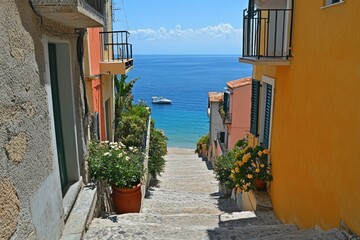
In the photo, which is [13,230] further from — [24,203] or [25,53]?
[25,53]

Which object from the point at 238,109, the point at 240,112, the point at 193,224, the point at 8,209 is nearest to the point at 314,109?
the point at 193,224

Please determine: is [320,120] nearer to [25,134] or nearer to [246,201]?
[25,134]

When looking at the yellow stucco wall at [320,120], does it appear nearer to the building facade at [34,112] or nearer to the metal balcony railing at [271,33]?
the metal balcony railing at [271,33]

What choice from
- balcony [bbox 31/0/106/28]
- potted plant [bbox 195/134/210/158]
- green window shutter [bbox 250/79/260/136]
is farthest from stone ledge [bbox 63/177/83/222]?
potted plant [bbox 195/134/210/158]

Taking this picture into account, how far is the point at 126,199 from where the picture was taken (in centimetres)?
712

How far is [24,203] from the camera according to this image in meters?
3.23

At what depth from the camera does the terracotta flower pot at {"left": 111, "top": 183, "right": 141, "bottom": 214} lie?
7.02m

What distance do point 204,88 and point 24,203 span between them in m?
108

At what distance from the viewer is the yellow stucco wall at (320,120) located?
395 cm

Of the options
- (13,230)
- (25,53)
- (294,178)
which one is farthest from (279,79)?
(13,230)

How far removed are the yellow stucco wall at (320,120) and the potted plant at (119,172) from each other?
3.08 meters

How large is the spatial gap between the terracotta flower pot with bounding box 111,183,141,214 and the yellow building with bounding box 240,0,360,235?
3.07 m

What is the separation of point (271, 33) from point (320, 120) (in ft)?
11.5

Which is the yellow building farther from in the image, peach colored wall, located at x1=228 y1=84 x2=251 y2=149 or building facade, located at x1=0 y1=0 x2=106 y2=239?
peach colored wall, located at x1=228 y1=84 x2=251 y2=149
